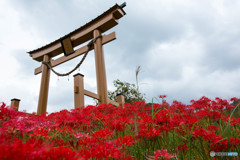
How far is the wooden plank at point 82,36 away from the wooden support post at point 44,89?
1.45ft

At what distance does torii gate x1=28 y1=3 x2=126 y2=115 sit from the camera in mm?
6046

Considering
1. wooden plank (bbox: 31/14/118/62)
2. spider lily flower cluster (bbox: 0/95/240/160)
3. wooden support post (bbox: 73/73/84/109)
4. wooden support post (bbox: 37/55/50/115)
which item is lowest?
spider lily flower cluster (bbox: 0/95/240/160)

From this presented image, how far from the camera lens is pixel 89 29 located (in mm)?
7141

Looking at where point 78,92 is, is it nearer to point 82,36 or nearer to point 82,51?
point 82,51

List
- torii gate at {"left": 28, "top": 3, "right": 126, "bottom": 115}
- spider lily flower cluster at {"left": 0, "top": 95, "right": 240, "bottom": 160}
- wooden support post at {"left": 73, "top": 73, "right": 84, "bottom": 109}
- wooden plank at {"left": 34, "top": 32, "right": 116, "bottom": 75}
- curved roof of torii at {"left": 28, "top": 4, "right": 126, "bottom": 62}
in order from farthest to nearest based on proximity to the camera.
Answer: curved roof of torii at {"left": 28, "top": 4, "right": 126, "bottom": 62}
wooden plank at {"left": 34, "top": 32, "right": 116, "bottom": 75}
torii gate at {"left": 28, "top": 3, "right": 126, "bottom": 115}
wooden support post at {"left": 73, "top": 73, "right": 84, "bottom": 109}
spider lily flower cluster at {"left": 0, "top": 95, "right": 240, "bottom": 160}

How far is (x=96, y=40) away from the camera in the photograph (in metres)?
6.74

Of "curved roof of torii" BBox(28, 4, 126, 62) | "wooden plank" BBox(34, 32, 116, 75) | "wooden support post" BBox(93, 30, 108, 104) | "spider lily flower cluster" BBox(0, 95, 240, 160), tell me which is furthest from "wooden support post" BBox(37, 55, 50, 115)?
"spider lily flower cluster" BBox(0, 95, 240, 160)

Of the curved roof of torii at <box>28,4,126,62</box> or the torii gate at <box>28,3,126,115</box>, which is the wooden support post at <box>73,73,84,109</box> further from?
the curved roof of torii at <box>28,4,126,62</box>

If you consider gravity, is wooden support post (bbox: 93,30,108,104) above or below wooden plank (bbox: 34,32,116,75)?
below

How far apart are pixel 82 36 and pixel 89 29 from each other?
508mm

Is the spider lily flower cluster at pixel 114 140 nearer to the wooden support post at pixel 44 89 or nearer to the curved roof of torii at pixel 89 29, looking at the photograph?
the curved roof of torii at pixel 89 29

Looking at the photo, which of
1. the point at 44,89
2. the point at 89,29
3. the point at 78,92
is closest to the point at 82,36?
the point at 89,29

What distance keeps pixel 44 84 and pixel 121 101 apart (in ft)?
→ 14.1

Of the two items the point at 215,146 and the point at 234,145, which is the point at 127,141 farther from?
the point at 234,145
